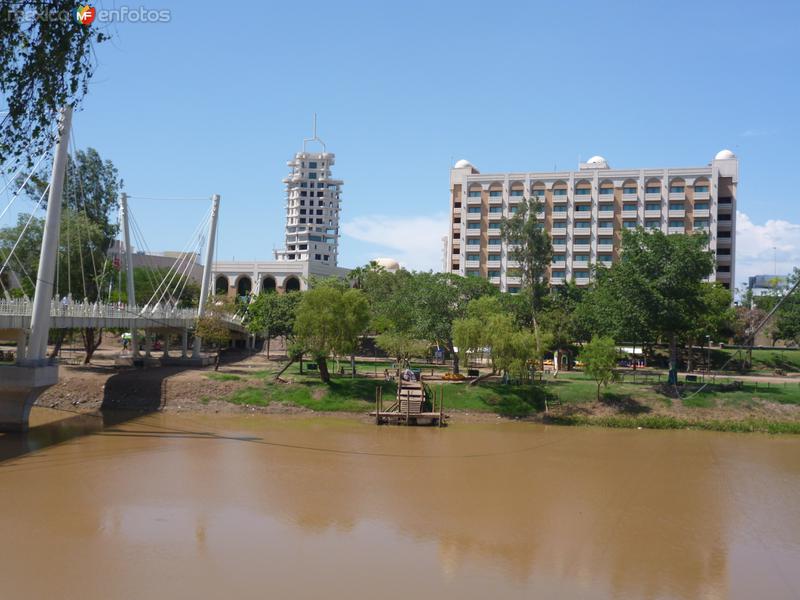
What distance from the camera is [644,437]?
3819 centimetres

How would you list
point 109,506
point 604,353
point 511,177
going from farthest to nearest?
point 511,177
point 604,353
point 109,506

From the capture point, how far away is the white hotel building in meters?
85.2

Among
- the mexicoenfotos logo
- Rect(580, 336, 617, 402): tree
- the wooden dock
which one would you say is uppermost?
the mexicoenfotos logo

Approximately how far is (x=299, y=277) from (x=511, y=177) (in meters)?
31.4

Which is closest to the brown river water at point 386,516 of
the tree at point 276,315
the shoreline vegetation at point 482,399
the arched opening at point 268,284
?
the shoreline vegetation at point 482,399

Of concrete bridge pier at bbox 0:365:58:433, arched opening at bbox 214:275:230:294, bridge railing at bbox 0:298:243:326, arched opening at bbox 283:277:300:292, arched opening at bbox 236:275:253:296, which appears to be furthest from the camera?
arched opening at bbox 236:275:253:296

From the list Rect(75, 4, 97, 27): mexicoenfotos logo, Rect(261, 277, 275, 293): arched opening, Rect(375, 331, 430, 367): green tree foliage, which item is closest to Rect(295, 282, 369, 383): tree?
Rect(375, 331, 430, 367): green tree foliage

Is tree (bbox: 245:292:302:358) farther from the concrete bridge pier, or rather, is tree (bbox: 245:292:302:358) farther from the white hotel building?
the white hotel building

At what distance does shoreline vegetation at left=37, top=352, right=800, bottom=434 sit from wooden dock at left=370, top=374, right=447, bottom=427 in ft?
2.84

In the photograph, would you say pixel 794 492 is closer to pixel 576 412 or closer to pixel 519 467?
pixel 519 467

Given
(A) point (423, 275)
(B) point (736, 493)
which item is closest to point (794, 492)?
(B) point (736, 493)

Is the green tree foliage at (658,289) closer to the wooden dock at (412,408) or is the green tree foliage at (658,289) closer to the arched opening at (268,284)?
the wooden dock at (412,408)

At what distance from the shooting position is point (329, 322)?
43031mm

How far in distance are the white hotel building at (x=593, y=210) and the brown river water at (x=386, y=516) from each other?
177 ft
